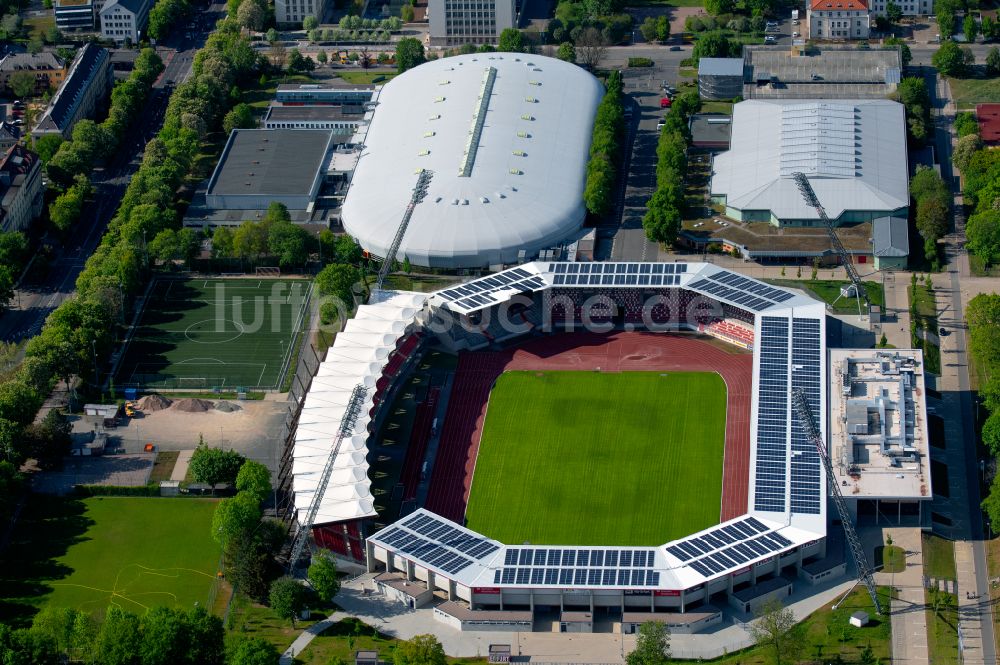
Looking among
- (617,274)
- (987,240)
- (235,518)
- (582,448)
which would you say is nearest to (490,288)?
(617,274)

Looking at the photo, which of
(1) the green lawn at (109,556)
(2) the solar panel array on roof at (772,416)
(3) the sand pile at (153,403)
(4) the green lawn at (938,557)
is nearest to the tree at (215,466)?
(1) the green lawn at (109,556)

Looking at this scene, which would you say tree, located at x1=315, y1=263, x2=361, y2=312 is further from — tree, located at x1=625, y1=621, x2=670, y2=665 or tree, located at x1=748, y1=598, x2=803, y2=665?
tree, located at x1=748, y1=598, x2=803, y2=665

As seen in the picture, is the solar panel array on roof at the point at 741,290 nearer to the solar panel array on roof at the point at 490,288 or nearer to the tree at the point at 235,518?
the solar panel array on roof at the point at 490,288

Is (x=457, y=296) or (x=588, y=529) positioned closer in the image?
(x=588, y=529)

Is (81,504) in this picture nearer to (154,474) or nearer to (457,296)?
(154,474)

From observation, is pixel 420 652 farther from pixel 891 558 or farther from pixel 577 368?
pixel 577 368

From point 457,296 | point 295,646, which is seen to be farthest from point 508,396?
point 295,646
